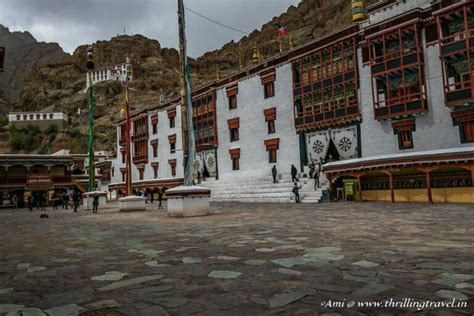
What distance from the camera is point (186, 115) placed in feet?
50.6

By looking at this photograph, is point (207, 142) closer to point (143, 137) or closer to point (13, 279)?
point (143, 137)

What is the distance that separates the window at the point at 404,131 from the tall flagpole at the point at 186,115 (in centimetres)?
1467

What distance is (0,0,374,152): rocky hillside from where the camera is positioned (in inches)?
3844

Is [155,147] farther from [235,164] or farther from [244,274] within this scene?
[244,274]

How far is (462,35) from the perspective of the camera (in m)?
20.5

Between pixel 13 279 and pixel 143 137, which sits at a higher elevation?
pixel 143 137

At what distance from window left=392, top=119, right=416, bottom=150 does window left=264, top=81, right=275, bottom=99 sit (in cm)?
1162

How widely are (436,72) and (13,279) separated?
929 inches

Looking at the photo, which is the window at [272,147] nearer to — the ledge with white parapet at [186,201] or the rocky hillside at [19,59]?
the ledge with white parapet at [186,201]

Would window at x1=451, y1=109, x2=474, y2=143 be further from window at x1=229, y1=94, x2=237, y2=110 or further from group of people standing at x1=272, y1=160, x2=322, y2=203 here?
window at x1=229, y1=94, x2=237, y2=110

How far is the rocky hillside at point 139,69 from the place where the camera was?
97.6 m

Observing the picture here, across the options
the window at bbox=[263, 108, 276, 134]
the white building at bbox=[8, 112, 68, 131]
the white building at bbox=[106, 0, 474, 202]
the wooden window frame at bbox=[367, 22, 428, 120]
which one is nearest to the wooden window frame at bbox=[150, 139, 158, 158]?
the white building at bbox=[106, 0, 474, 202]

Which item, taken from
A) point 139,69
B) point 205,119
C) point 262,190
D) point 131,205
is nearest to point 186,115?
point 131,205

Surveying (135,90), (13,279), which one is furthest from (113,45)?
(13,279)
